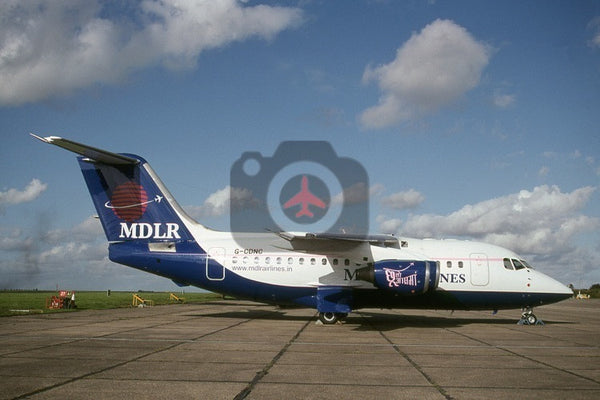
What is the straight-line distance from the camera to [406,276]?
18.2 meters

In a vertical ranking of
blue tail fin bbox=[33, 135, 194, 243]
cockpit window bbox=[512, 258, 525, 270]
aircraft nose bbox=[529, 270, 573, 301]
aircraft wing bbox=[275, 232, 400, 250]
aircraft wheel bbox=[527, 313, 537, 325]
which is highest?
blue tail fin bbox=[33, 135, 194, 243]

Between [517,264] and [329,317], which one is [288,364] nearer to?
[329,317]

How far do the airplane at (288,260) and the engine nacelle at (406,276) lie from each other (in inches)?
32.5

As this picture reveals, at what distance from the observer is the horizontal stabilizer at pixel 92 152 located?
16341mm

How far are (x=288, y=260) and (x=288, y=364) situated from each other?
10011mm

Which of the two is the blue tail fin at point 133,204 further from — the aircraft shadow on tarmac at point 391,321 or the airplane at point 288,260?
the aircraft shadow on tarmac at point 391,321

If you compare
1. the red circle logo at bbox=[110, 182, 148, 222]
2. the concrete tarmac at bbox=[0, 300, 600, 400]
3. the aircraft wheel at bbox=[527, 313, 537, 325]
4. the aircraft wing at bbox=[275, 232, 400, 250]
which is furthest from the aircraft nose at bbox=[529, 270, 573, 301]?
the red circle logo at bbox=[110, 182, 148, 222]

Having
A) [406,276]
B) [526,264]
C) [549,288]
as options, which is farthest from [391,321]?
[549,288]

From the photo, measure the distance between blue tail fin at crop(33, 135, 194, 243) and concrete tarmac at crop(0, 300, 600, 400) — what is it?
4723 millimetres

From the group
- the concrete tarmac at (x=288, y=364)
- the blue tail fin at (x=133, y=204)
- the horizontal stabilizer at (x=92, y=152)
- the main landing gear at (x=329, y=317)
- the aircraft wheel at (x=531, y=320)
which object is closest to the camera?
the concrete tarmac at (x=288, y=364)

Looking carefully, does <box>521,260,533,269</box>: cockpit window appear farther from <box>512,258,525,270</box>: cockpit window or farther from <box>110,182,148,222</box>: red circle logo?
<box>110,182,148,222</box>: red circle logo

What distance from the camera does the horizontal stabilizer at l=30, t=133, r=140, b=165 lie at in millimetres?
16341

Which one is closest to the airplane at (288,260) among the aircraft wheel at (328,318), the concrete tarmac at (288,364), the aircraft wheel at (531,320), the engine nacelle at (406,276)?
the aircraft wheel at (328,318)

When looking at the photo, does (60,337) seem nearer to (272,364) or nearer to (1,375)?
(1,375)
